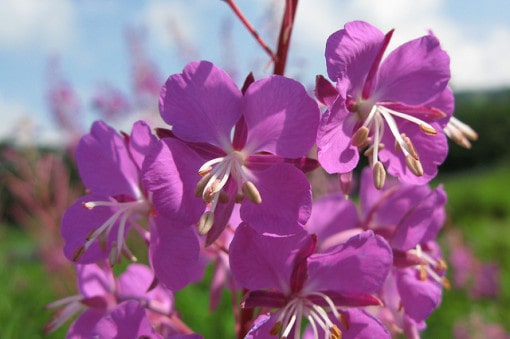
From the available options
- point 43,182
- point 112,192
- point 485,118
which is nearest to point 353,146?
point 112,192

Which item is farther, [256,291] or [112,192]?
[112,192]

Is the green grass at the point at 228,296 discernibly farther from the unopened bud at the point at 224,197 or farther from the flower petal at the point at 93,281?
the unopened bud at the point at 224,197

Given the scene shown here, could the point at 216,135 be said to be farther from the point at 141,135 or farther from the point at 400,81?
the point at 400,81

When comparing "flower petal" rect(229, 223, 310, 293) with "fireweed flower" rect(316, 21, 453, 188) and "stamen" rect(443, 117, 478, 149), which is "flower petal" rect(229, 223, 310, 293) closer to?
"fireweed flower" rect(316, 21, 453, 188)

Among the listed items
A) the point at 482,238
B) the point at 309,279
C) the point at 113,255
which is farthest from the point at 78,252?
the point at 482,238

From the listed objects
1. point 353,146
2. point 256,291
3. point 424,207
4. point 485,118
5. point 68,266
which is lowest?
point 485,118

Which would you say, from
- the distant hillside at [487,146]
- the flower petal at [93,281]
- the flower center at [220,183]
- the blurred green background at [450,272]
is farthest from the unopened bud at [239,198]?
the distant hillside at [487,146]
